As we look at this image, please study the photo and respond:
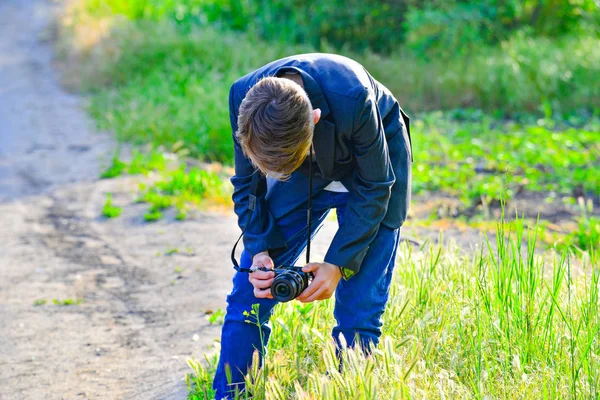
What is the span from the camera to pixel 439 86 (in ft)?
34.3

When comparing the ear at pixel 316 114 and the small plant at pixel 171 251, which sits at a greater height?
the ear at pixel 316 114

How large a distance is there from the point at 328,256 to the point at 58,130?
7.35m

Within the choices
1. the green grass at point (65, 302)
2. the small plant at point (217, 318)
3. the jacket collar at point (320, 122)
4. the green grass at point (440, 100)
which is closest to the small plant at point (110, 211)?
the green grass at point (440, 100)

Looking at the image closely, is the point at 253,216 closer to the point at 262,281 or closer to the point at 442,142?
the point at 262,281

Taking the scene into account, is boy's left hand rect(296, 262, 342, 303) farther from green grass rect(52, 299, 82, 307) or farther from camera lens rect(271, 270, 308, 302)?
green grass rect(52, 299, 82, 307)

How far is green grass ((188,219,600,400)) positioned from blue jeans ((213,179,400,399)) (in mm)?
75

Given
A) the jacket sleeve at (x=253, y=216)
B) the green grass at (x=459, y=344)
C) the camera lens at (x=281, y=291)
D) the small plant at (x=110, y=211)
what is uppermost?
the jacket sleeve at (x=253, y=216)

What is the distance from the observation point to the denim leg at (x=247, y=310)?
3.10m

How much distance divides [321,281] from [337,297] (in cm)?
20

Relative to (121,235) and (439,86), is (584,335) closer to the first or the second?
(121,235)

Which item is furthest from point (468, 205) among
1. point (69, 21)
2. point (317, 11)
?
point (69, 21)

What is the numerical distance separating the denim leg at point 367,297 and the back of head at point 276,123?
24.4 inches

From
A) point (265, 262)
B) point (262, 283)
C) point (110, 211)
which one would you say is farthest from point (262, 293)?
point (110, 211)

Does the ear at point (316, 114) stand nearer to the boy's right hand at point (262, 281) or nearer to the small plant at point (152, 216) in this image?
the boy's right hand at point (262, 281)
